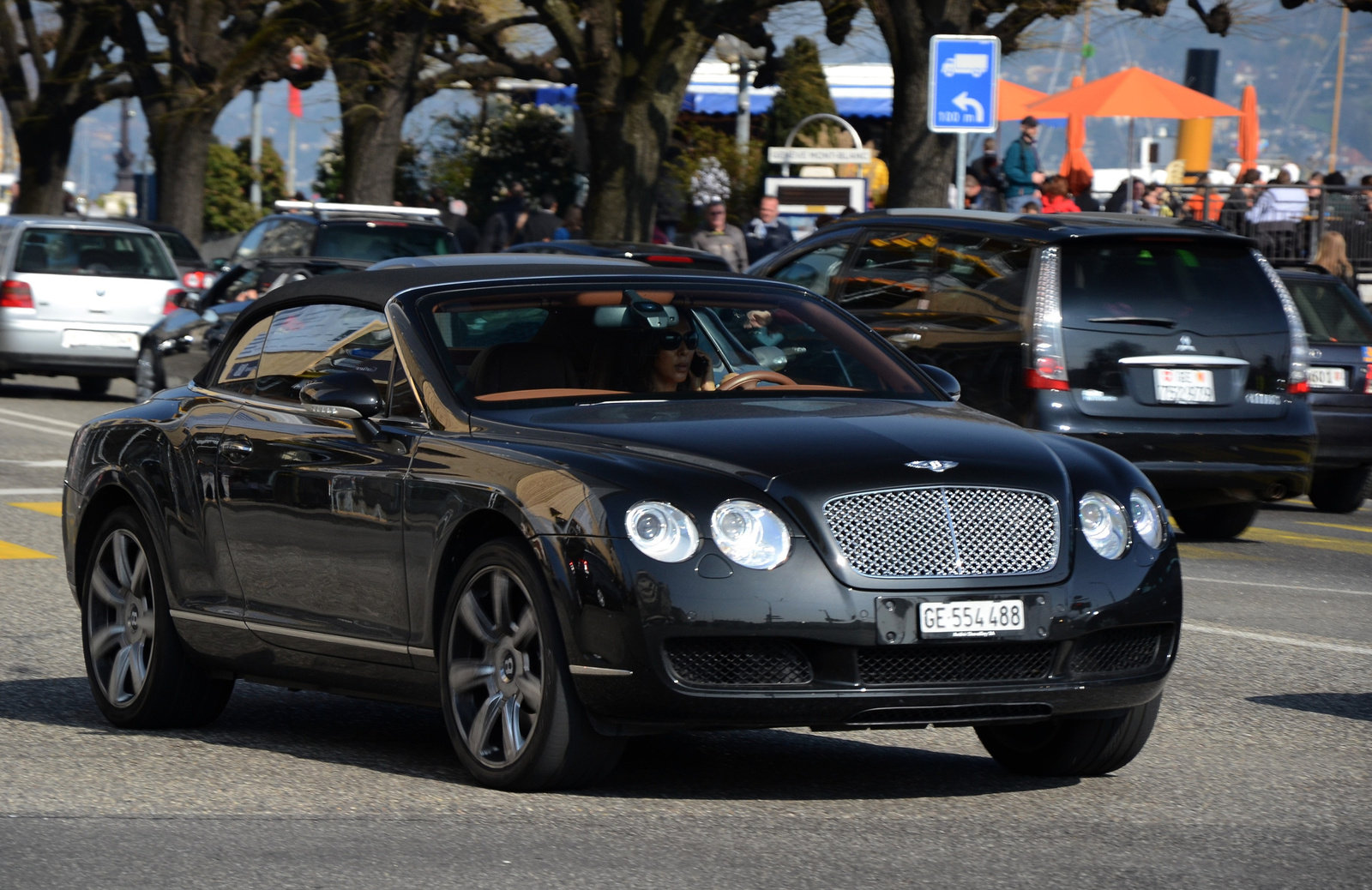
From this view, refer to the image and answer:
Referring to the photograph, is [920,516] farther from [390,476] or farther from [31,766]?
[31,766]

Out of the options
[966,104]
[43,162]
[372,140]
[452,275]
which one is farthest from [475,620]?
[43,162]

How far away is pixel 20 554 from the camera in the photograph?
1208 centimetres

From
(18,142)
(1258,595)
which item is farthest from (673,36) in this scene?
(18,142)

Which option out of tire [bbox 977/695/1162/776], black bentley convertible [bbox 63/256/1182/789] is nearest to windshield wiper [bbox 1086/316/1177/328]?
black bentley convertible [bbox 63/256/1182/789]

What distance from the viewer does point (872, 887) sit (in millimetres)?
4988

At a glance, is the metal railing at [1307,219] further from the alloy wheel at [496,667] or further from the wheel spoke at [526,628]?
Answer: the wheel spoke at [526,628]

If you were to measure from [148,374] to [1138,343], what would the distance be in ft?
36.4

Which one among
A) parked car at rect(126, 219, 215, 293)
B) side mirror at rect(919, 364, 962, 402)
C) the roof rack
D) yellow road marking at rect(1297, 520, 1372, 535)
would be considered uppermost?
side mirror at rect(919, 364, 962, 402)

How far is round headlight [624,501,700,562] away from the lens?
5.63 meters

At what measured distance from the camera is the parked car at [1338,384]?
15680 mm

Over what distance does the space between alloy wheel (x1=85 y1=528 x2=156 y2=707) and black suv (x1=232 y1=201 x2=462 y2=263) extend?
45.4 feet

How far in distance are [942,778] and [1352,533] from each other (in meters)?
8.83

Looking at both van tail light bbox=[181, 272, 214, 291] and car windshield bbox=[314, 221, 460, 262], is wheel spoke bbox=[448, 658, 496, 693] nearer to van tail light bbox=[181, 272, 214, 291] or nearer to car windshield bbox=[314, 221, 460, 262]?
car windshield bbox=[314, 221, 460, 262]

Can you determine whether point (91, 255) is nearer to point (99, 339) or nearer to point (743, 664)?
point (99, 339)
